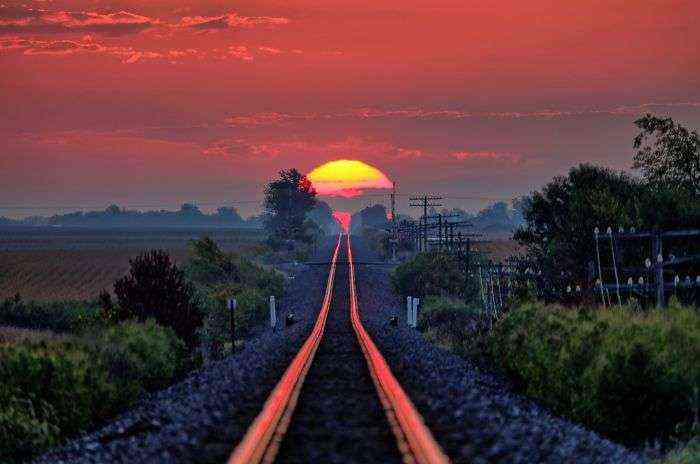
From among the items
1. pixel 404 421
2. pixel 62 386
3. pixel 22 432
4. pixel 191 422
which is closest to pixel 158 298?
pixel 62 386

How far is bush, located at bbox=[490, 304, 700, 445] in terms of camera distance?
43.4 feet

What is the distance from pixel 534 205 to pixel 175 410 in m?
27.6

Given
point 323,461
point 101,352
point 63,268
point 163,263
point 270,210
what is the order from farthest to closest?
1. point 270,210
2. point 63,268
3. point 163,263
4. point 101,352
5. point 323,461

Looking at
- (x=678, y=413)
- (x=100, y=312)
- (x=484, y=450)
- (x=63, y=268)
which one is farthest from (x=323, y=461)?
(x=63, y=268)

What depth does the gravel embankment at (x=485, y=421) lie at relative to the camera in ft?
33.9

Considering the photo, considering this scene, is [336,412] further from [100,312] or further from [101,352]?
[100,312]

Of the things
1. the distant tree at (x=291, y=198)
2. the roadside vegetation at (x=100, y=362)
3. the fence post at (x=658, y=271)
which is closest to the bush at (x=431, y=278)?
the roadside vegetation at (x=100, y=362)

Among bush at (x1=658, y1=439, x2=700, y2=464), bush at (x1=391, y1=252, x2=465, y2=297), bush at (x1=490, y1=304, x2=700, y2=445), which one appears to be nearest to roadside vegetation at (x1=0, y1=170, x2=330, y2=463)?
bush at (x1=490, y1=304, x2=700, y2=445)

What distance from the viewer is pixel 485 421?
1246cm

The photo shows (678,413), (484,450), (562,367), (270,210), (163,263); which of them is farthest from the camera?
(270,210)

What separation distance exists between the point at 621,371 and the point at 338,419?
458 centimetres

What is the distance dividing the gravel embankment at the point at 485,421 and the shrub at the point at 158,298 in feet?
27.5

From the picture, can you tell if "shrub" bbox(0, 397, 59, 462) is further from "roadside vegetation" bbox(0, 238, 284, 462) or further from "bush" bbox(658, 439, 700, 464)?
"bush" bbox(658, 439, 700, 464)

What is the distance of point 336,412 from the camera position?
13219 millimetres
